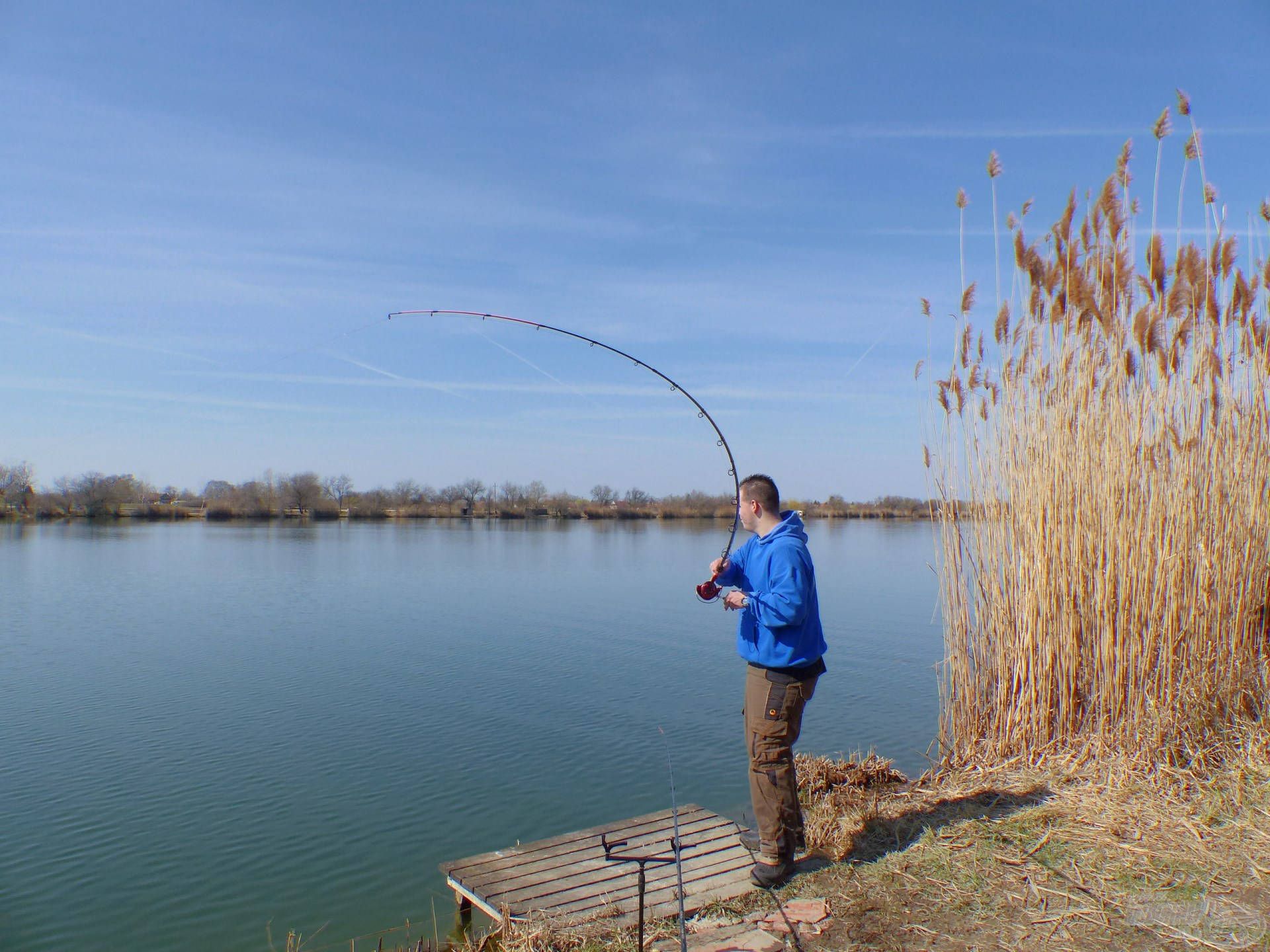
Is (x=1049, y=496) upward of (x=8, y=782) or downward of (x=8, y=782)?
upward

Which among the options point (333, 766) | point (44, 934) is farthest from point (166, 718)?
point (44, 934)

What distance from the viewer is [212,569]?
25172mm

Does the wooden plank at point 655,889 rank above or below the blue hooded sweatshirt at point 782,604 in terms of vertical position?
below

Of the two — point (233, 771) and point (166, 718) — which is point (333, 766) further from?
point (166, 718)

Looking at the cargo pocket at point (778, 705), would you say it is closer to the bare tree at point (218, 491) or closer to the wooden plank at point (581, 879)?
the wooden plank at point (581, 879)

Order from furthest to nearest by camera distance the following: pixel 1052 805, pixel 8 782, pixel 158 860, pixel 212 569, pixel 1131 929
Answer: pixel 212 569 < pixel 8 782 < pixel 158 860 < pixel 1052 805 < pixel 1131 929

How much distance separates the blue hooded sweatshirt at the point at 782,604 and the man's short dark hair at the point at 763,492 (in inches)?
3.3

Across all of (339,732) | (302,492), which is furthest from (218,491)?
(339,732)

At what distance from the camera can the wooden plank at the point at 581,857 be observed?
4.38m

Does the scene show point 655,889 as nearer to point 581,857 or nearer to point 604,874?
point 604,874

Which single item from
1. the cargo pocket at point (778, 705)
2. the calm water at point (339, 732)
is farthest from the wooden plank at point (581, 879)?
the calm water at point (339, 732)

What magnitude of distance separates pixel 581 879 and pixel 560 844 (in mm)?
519

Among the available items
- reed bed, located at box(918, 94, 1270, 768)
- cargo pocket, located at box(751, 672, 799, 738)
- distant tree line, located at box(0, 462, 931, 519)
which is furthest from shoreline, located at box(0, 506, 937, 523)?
cargo pocket, located at box(751, 672, 799, 738)

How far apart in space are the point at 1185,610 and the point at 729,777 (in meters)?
4.28
